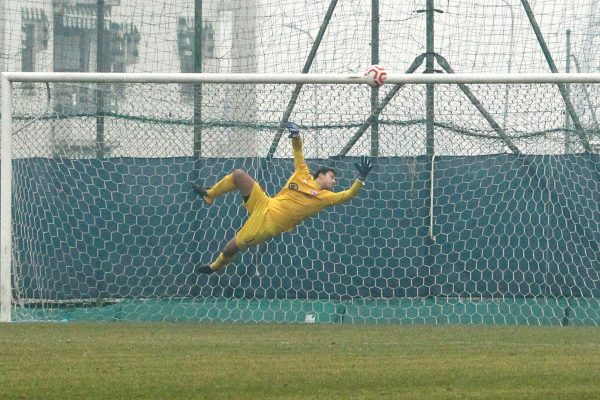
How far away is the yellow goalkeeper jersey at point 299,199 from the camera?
1579cm

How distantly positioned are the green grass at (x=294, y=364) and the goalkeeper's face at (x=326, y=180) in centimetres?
334

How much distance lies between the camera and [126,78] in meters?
15.2

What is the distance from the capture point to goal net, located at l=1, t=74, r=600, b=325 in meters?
16.6

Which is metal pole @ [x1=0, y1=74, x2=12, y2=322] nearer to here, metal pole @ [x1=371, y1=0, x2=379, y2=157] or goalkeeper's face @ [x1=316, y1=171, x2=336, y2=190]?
goalkeeper's face @ [x1=316, y1=171, x2=336, y2=190]

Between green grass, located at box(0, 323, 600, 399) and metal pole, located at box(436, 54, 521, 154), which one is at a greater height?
metal pole, located at box(436, 54, 521, 154)

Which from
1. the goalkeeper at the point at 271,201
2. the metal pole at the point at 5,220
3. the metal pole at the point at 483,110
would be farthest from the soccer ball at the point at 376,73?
the metal pole at the point at 5,220

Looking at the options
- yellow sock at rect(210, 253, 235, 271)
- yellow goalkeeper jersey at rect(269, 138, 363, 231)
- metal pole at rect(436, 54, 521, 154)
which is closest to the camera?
yellow goalkeeper jersey at rect(269, 138, 363, 231)

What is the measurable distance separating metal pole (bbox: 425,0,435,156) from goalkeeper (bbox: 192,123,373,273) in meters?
1.18

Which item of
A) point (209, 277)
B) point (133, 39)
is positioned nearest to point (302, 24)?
point (133, 39)

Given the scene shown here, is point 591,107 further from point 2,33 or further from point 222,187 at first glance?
point 2,33

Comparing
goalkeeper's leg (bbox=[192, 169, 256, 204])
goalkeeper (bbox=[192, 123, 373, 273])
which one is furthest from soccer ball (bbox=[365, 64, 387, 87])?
goalkeeper's leg (bbox=[192, 169, 256, 204])

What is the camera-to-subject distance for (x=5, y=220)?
1445cm

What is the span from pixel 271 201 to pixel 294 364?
7.34 meters

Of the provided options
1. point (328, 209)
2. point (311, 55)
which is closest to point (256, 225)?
point (328, 209)
